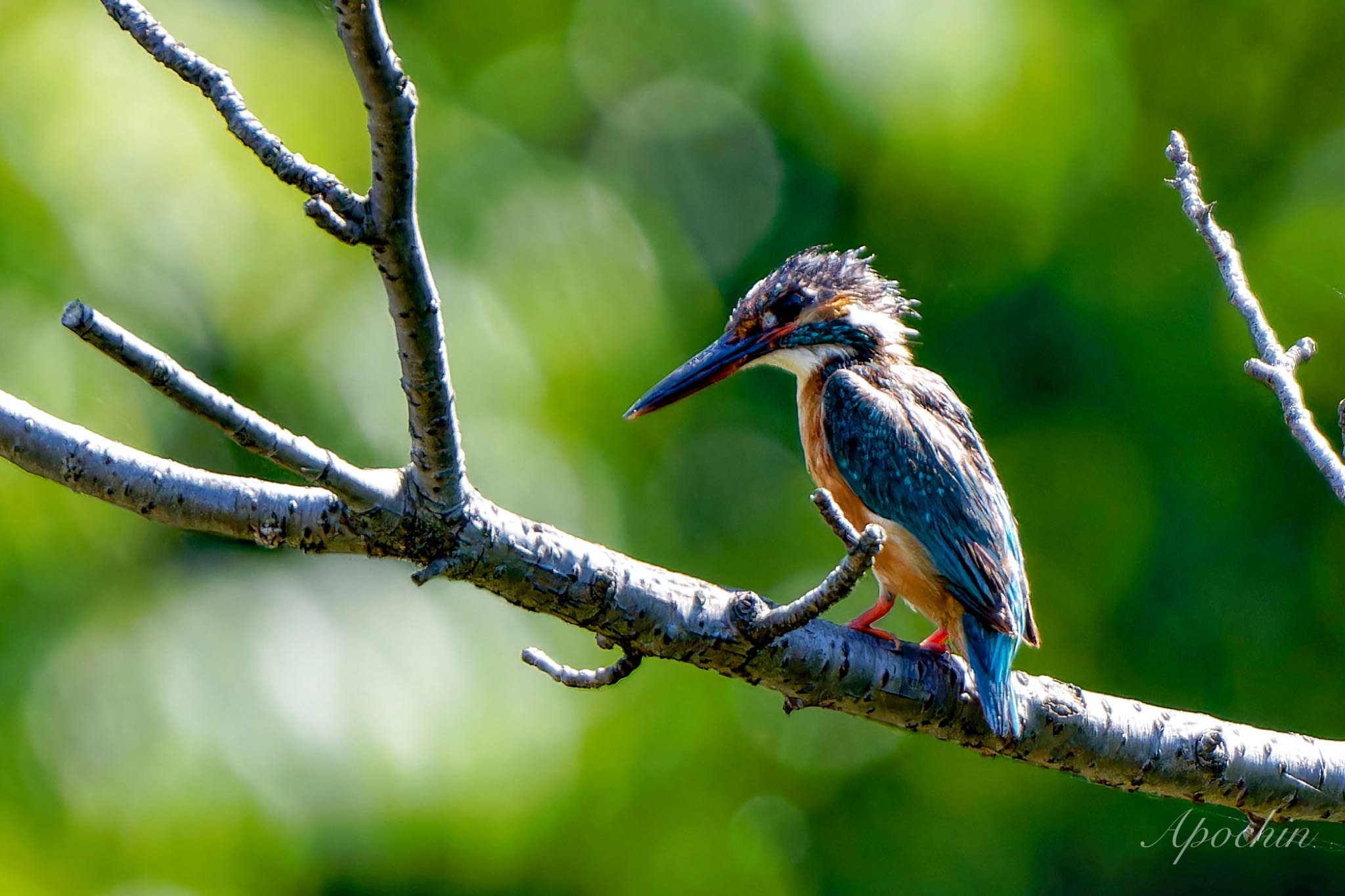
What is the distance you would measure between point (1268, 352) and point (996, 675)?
547mm

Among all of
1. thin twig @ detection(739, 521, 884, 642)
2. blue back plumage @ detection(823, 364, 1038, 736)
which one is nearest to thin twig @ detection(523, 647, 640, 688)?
thin twig @ detection(739, 521, 884, 642)

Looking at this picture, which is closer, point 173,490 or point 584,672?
point 173,490

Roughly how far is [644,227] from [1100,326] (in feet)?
4.56

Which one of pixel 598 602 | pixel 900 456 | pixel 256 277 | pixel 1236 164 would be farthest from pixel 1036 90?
pixel 598 602

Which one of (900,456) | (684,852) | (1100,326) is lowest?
(684,852)

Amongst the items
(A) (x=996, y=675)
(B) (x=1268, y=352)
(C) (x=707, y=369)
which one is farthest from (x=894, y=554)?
(B) (x=1268, y=352)

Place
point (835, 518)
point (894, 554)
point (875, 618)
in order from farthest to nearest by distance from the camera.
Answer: point (894, 554) < point (875, 618) < point (835, 518)

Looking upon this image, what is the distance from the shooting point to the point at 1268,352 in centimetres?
156

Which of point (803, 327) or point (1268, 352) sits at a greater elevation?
point (803, 327)

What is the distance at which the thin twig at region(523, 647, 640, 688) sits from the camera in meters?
1.43

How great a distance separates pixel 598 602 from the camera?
1.37 metres

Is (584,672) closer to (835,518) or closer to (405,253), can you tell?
A: (835,518)

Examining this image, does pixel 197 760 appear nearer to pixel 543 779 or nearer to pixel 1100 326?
pixel 543 779

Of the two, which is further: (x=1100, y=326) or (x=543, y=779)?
(x=1100, y=326)
